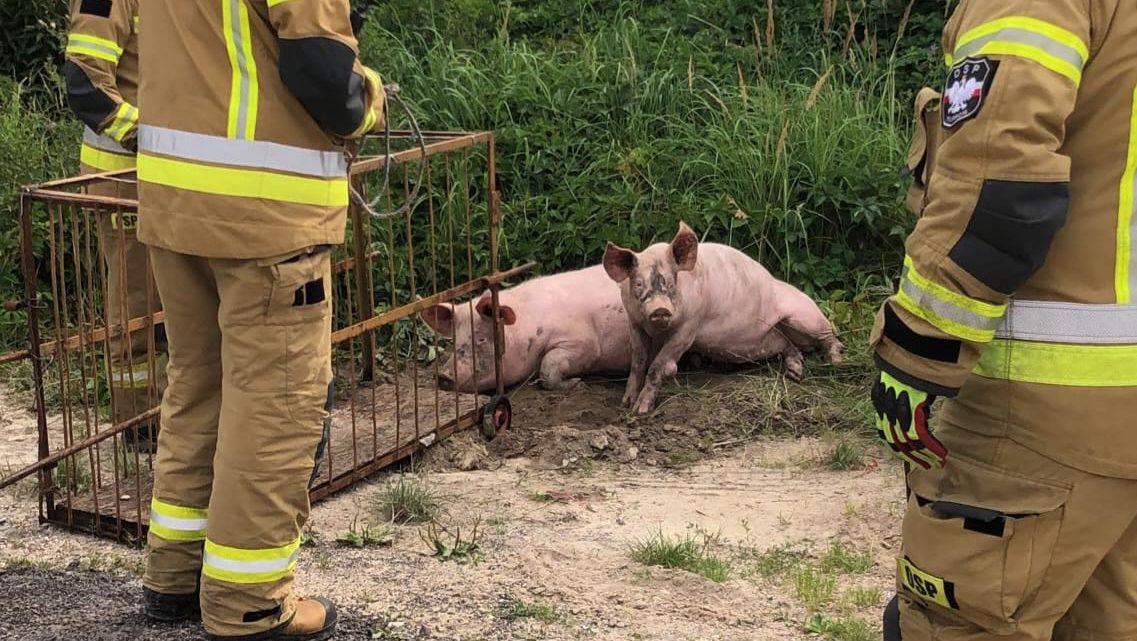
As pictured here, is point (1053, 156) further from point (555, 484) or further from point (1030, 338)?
point (555, 484)

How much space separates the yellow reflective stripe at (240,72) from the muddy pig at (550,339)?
3054 millimetres

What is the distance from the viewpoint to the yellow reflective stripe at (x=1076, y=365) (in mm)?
2643

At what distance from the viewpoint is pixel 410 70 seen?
900 centimetres

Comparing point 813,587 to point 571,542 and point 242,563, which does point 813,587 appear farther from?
point 242,563

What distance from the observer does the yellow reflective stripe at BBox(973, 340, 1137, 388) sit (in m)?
2.64

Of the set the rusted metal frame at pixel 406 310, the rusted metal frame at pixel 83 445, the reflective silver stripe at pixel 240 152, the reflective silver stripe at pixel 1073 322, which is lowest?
the rusted metal frame at pixel 83 445

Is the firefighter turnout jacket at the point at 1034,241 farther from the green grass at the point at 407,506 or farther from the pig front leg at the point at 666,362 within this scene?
the pig front leg at the point at 666,362

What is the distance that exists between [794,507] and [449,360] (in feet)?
7.60

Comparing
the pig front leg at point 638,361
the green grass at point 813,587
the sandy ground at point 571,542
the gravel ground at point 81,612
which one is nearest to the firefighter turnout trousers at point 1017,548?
the sandy ground at point 571,542

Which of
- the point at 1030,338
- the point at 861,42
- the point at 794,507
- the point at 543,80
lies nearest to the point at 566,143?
the point at 543,80

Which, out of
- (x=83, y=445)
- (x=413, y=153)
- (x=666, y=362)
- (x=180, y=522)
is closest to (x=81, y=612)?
(x=180, y=522)

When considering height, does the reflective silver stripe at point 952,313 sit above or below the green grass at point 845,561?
above

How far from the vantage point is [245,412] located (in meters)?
3.67

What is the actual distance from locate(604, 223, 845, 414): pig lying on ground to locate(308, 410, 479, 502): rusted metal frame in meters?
0.87
